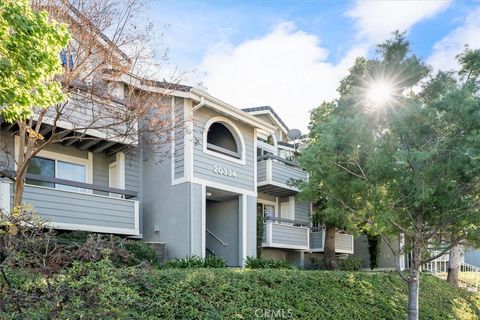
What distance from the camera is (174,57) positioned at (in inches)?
410

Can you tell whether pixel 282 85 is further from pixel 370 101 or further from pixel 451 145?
pixel 451 145

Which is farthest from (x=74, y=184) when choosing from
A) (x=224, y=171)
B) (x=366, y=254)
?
(x=366, y=254)

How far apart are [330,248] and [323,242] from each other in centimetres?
71

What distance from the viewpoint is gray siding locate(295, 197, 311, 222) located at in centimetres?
1923

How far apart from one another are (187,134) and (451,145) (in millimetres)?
7463

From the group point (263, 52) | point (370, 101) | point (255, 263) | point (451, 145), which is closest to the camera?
point (451, 145)

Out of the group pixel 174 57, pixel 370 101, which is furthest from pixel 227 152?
pixel 370 101

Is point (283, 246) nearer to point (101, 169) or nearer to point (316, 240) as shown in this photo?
point (316, 240)

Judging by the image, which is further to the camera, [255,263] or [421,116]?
[255,263]

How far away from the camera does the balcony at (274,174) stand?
16.6 metres

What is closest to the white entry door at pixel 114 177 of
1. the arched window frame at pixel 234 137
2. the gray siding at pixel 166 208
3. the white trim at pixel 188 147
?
the gray siding at pixel 166 208

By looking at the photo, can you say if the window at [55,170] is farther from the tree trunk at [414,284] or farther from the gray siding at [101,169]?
the tree trunk at [414,284]

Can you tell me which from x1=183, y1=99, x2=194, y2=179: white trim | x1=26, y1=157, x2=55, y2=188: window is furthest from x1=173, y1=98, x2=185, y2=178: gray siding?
x1=26, y1=157, x2=55, y2=188: window

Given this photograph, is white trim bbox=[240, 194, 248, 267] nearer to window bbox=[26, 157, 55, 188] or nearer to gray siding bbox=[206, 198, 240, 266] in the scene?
gray siding bbox=[206, 198, 240, 266]
